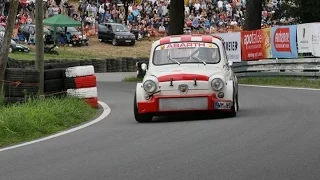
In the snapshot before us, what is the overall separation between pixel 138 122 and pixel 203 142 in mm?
4177

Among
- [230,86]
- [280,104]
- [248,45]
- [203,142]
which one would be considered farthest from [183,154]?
[248,45]

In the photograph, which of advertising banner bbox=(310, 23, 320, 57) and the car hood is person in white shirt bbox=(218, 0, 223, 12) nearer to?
advertising banner bbox=(310, 23, 320, 57)

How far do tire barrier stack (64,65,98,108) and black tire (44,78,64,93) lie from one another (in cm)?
22

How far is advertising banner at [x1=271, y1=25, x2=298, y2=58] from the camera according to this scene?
28703 mm

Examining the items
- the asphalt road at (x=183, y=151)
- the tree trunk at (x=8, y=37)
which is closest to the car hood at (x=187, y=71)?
the asphalt road at (x=183, y=151)

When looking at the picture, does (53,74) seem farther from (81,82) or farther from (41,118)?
(41,118)

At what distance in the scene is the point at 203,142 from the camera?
37.1 feet

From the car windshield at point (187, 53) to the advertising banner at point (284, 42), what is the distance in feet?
41.6

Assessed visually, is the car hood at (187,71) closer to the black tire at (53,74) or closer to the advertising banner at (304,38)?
the black tire at (53,74)

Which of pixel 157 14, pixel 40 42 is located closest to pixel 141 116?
pixel 40 42

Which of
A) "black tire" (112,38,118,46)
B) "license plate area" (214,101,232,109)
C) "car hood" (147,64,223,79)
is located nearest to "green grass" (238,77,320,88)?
"car hood" (147,64,223,79)

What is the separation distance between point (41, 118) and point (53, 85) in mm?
4298

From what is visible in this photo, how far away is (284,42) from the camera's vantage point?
29.3 metres

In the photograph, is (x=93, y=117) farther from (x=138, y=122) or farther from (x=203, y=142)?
(x=203, y=142)
